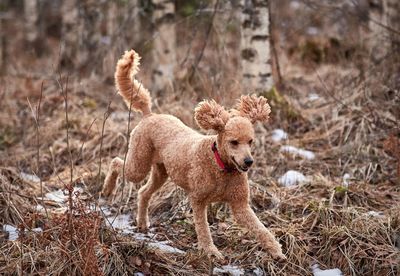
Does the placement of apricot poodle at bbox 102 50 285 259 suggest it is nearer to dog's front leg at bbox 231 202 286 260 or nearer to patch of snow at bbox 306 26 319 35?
dog's front leg at bbox 231 202 286 260

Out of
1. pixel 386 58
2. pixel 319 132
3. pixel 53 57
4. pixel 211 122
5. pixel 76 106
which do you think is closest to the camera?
pixel 211 122

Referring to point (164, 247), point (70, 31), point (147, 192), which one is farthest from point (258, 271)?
point (70, 31)

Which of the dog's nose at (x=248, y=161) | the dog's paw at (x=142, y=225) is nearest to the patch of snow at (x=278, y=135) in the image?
the dog's paw at (x=142, y=225)

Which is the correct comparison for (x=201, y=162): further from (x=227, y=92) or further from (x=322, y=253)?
(x=227, y=92)

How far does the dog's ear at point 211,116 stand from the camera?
399cm

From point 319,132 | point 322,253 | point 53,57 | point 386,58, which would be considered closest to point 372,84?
point 386,58

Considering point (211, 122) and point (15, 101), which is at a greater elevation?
point (211, 122)

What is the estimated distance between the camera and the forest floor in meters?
4.05

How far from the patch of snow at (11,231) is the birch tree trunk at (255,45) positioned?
3643mm

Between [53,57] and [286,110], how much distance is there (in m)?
8.45

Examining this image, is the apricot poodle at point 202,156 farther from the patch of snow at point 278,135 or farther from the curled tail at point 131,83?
the patch of snow at point 278,135

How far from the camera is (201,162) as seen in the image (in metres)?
4.22

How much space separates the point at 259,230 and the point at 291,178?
1920mm

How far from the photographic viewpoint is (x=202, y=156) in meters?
4.23
